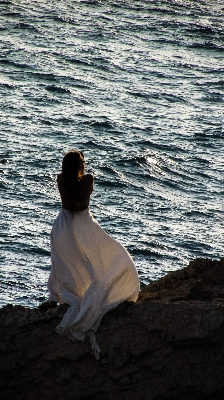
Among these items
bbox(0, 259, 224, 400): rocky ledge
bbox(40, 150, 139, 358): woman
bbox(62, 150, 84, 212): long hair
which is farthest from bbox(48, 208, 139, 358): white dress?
bbox(0, 259, 224, 400): rocky ledge

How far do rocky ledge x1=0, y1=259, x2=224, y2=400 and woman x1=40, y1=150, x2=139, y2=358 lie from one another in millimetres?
312

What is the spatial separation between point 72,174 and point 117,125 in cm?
1507

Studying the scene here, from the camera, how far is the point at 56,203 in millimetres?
16047

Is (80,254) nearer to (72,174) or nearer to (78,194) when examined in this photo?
(78,194)

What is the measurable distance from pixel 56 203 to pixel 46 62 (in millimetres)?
11407

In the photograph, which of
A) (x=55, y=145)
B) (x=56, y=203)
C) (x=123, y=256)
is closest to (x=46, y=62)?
(x=55, y=145)

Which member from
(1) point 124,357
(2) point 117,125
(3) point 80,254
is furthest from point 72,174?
(2) point 117,125

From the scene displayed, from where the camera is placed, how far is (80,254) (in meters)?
6.38

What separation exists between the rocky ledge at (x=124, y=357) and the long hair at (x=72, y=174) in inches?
39.9

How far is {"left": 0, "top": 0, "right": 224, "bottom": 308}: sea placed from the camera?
14.5m

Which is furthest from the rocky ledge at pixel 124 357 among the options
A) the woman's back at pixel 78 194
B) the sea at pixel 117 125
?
the sea at pixel 117 125

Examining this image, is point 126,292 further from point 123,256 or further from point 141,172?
point 141,172

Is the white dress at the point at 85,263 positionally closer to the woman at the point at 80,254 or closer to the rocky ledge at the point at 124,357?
the woman at the point at 80,254

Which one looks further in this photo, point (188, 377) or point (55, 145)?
point (55, 145)
